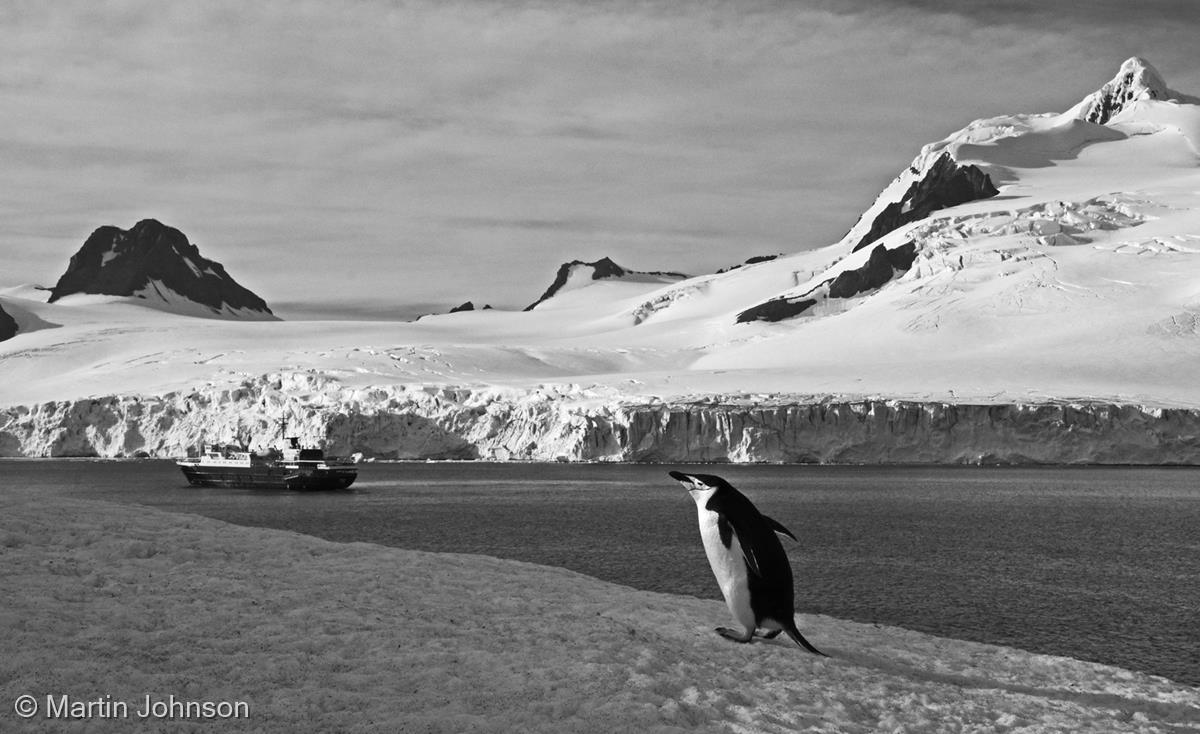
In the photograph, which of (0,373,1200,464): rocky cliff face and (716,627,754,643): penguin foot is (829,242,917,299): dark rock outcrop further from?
(716,627,754,643): penguin foot

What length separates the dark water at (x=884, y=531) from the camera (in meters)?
25.3

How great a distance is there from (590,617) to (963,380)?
9147cm

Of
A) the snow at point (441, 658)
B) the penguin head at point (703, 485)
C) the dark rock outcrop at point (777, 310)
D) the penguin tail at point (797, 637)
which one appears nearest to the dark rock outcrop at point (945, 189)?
the dark rock outcrop at point (777, 310)

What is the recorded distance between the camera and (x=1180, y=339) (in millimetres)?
109938

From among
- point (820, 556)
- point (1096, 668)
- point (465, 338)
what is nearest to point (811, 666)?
point (1096, 668)

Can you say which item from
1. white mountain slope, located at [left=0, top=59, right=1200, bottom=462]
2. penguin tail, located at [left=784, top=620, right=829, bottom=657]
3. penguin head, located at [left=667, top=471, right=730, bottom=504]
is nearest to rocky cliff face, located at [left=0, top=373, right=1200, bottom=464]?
white mountain slope, located at [left=0, top=59, right=1200, bottom=462]

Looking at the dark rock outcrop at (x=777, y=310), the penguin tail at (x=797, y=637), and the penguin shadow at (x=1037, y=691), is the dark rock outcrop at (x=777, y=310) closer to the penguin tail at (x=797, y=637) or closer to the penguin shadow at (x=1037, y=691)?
the penguin tail at (x=797, y=637)

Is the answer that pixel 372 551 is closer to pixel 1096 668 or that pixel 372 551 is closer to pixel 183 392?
pixel 1096 668

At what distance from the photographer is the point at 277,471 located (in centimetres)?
7906

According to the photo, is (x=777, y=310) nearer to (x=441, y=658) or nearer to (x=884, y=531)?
(x=884, y=531)

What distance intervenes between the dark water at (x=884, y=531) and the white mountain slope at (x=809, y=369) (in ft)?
12.1

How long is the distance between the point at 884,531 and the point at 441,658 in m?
36.3

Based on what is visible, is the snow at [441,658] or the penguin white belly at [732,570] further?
the penguin white belly at [732,570]

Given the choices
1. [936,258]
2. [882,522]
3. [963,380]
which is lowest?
[882,522]
